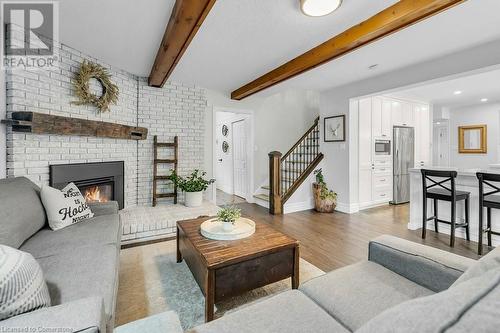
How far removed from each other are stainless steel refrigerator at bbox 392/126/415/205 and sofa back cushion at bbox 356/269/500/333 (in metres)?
5.23

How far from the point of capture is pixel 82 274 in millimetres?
1324

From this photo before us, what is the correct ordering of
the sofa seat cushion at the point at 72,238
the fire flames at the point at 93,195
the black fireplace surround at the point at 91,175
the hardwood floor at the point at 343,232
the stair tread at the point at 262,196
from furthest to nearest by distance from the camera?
1. the stair tread at the point at 262,196
2. the fire flames at the point at 93,195
3. the black fireplace surround at the point at 91,175
4. the hardwood floor at the point at 343,232
5. the sofa seat cushion at the point at 72,238

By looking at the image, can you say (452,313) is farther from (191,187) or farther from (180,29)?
(191,187)

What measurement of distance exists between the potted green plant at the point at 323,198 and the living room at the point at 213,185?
0.10ft

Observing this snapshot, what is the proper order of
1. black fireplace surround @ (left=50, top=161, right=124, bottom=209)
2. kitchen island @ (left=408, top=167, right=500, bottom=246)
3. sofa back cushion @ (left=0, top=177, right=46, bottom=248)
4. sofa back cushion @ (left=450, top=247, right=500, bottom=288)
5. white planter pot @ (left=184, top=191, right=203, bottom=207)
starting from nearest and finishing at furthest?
sofa back cushion @ (left=450, top=247, right=500, bottom=288) < sofa back cushion @ (left=0, top=177, right=46, bottom=248) < black fireplace surround @ (left=50, top=161, right=124, bottom=209) < kitchen island @ (left=408, top=167, right=500, bottom=246) < white planter pot @ (left=184, top=191, right=203, bottom=207)

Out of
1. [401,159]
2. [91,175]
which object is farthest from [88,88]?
[401,159]

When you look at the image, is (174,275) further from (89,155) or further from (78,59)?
(78,59)

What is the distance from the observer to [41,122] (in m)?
2.46

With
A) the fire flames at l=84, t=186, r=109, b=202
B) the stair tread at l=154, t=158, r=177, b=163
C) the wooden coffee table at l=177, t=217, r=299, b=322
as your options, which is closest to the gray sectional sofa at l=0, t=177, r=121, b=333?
the wooden coffee table at l=177, t=217, r=299, b=322

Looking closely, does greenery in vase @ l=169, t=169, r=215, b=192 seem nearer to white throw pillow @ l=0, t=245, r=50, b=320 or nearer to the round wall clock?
the round wall clock

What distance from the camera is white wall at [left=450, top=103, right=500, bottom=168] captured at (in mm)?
6016

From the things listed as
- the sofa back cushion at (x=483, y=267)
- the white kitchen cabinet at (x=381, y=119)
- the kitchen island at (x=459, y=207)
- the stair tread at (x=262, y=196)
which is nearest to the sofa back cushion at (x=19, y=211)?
the sofa back cushion at (x=483, y=267)

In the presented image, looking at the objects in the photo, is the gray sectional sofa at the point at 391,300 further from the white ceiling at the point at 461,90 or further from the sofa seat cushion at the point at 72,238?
the white ceiling at the point at 461,90

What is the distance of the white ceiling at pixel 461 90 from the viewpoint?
418cm
